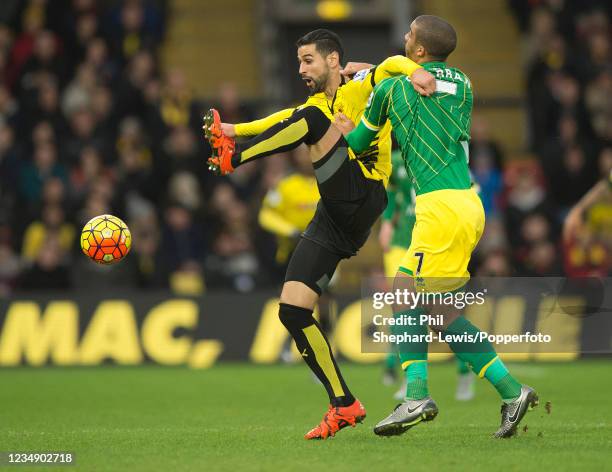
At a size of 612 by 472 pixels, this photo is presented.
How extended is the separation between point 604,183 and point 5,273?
875 cm

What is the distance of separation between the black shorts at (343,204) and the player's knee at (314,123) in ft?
0.43

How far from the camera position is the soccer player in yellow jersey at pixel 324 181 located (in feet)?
25.0

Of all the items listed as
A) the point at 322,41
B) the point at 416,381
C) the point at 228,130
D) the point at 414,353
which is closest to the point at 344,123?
the point at 322,41

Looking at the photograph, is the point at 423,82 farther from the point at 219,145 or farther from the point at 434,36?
the point at 219,145

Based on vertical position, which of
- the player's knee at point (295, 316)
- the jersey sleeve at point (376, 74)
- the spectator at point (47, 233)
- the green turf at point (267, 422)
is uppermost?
the jersey sleeve at point (376, 74)

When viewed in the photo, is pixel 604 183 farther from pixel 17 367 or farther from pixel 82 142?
pixel 82 142

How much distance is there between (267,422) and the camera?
9.05 meters

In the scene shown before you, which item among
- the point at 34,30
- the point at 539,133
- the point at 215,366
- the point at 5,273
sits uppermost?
the point at 34,30

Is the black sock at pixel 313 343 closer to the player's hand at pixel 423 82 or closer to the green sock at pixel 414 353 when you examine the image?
the green sock at pixel 414 353

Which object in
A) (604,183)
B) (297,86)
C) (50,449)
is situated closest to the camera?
(50,449)

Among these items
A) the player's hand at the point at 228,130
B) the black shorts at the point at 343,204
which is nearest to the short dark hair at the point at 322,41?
the black shorts at the point at 343,204

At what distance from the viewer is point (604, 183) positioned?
386 inches

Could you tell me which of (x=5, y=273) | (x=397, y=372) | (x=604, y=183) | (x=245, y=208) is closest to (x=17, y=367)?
(x=5, y=273)

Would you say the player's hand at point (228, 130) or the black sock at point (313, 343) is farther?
the black sock at point (313, 343)
